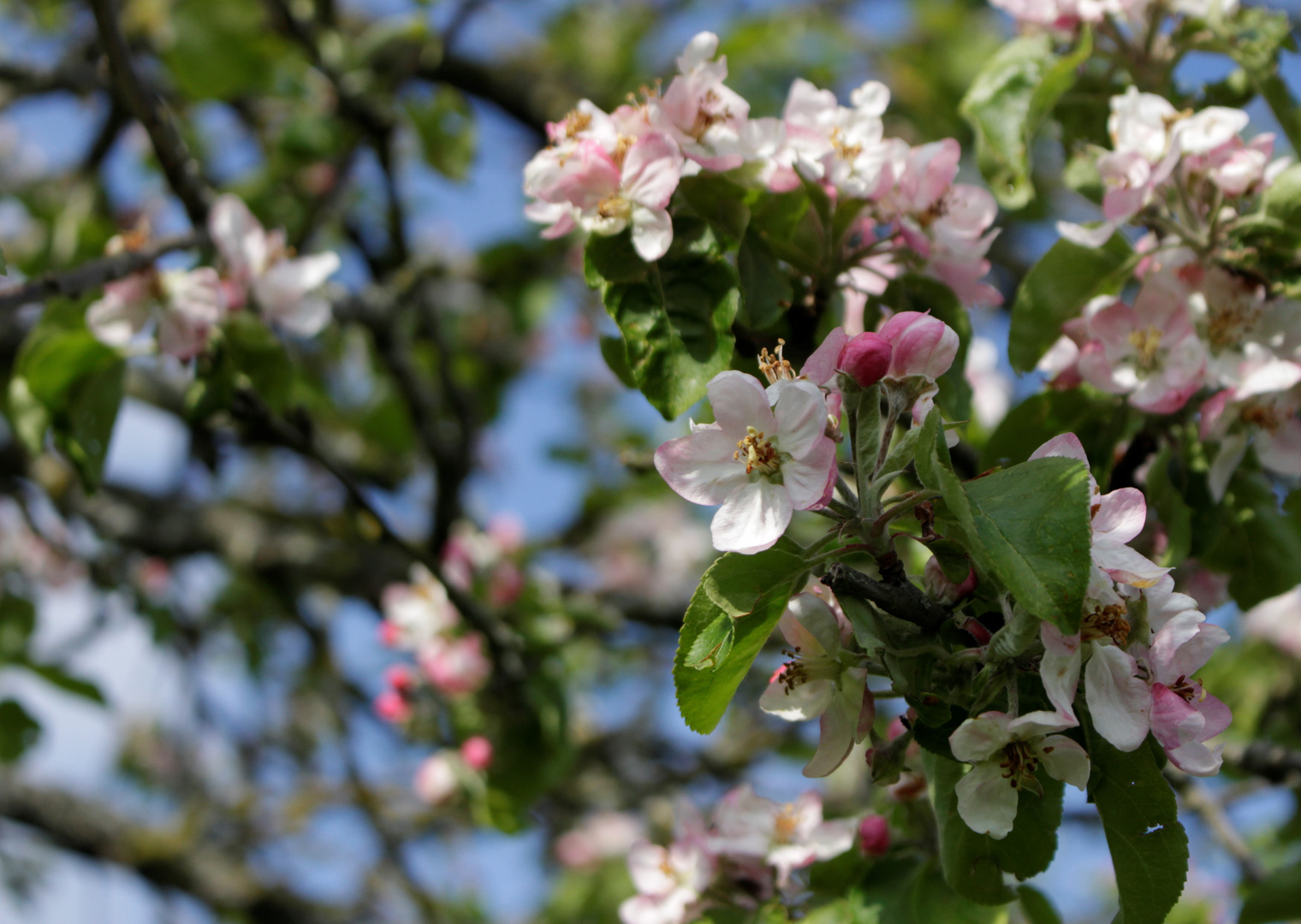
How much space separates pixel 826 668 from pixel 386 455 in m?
3.28

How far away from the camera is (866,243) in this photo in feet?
4.33

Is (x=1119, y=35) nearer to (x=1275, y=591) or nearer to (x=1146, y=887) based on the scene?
(x=1275, y=591)

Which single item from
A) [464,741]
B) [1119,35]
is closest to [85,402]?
[464,741]

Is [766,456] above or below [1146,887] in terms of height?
above

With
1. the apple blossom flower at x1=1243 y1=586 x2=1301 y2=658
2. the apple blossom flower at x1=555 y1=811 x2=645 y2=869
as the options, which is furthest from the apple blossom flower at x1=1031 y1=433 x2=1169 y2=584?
the apple blossom flower at x1=555 y1=811 x2=645 y2=869

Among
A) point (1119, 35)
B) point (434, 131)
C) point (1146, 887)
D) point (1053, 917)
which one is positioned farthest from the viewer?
point (434, 131)

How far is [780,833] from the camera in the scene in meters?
1.35

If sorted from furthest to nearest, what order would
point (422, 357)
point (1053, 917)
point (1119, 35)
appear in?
1. point (422, 357)
2. point (1119, 35)
3. point (1053, 917)

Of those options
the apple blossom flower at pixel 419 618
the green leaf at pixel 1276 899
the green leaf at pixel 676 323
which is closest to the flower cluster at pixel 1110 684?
the green leaf at pixel 676 323

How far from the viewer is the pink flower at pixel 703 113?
1187mm

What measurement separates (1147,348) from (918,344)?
0.50 m

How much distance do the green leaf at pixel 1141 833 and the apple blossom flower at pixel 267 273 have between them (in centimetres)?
134

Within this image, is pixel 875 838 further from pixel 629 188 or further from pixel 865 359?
pixel 629 188

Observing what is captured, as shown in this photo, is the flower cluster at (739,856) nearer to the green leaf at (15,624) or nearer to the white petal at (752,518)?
the white petal at (752,518)
